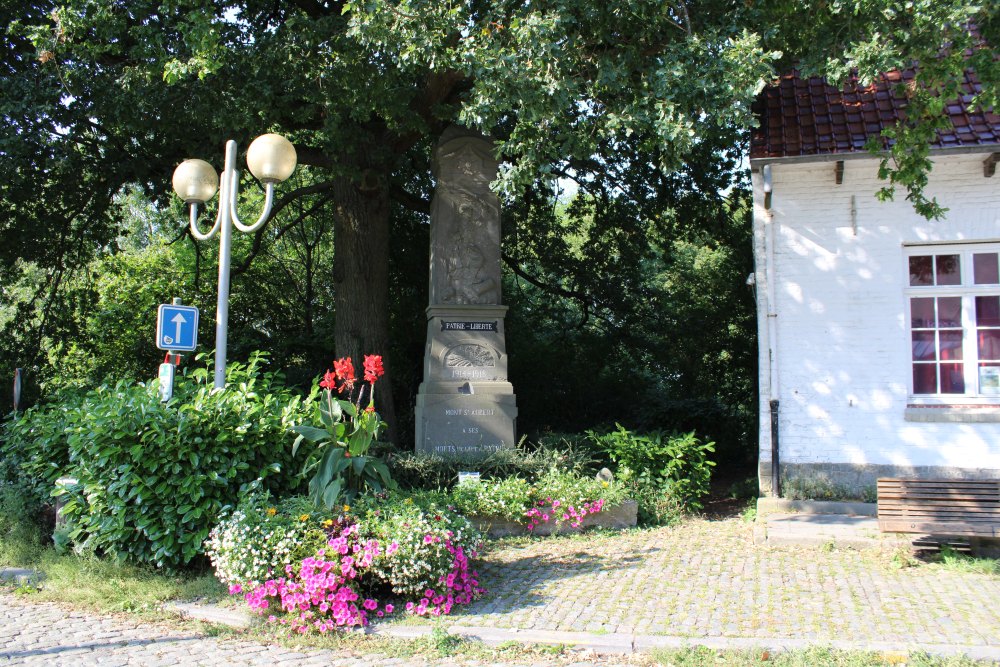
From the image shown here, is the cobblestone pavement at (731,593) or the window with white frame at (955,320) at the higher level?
the window with white frame at (955,320)

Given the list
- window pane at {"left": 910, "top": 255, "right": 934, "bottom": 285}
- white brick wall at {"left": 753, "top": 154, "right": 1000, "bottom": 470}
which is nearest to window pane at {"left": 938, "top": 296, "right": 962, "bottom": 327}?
window pane at {"left": 910, "top": 255, "right": 934, "bottom": 285}

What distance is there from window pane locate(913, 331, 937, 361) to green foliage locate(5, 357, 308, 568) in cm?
734

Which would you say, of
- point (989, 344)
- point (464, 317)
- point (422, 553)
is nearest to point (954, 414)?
point (989, 344)

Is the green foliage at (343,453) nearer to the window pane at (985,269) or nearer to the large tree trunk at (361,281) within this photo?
the large tree trunk at (361,281)

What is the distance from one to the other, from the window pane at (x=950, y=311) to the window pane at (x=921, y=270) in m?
0.28

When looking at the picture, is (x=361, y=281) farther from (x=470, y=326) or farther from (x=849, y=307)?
(x=849, y=307)

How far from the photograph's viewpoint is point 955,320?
31.4 ft

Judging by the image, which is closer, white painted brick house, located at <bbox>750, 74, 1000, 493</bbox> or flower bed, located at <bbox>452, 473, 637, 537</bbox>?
flower bed, located at <bbox>452, 473, 637, 537</bbox>

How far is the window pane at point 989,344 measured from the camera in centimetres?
942

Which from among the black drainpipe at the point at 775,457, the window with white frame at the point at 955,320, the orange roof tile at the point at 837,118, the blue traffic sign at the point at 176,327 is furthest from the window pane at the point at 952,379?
the blue traffic sign at the point at 176,327

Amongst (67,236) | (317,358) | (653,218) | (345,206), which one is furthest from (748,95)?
(67,236)

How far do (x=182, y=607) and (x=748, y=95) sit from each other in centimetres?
629

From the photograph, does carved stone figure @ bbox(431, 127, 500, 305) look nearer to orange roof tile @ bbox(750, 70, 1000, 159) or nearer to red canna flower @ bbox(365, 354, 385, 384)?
orange roof tile @ bbox(750, 70, 1000, 159)

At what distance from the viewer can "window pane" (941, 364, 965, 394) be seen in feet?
31.1
